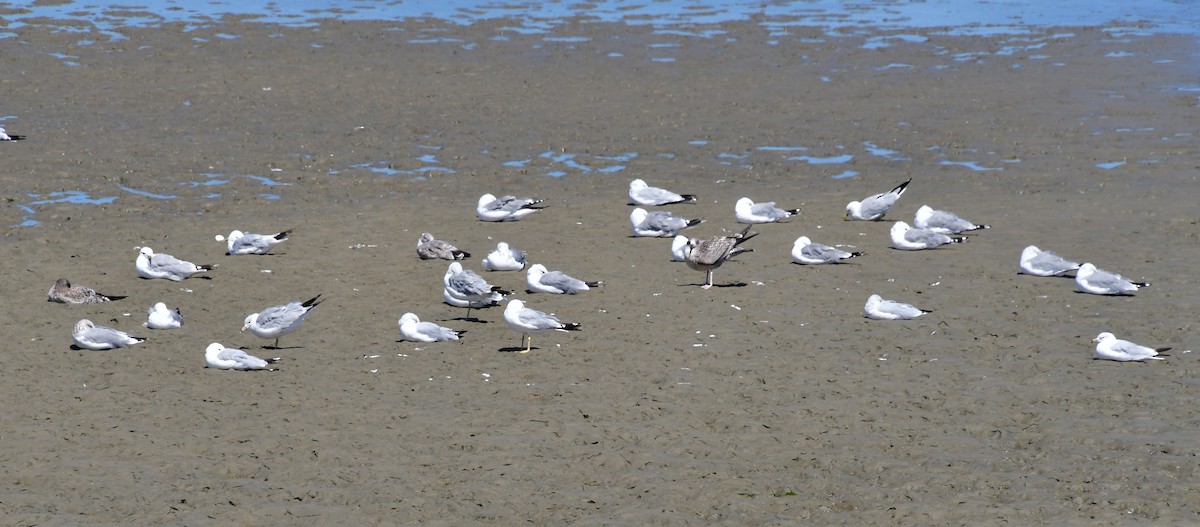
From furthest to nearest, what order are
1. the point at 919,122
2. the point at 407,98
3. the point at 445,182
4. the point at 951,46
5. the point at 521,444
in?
1. the point at 951,46
2. the point at 407,98
3. the point at 919,122
4. the point at 445,182
5. the point at 521,444

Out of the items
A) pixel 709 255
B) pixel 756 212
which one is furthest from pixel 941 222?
pixel 709 255

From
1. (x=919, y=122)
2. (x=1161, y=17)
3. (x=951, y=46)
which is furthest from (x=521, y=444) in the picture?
(x=1161, y=17)

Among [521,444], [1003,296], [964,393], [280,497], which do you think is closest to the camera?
[280,497]

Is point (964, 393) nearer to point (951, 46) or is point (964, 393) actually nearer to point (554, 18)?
point (951, 46)

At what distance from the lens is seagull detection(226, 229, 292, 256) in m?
17.0

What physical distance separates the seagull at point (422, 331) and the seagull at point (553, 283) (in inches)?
78.6

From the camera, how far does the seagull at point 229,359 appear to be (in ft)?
41.5

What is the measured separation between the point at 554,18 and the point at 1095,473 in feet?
98.4

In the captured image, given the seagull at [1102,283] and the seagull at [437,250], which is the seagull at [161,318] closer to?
the seagull at [437,250]

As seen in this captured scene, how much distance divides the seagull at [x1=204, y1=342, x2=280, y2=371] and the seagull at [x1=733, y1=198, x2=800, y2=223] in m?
8.08

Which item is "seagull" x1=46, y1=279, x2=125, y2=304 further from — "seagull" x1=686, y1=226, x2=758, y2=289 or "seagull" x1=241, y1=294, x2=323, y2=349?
"seagull" x1=686, y1=226, x2=758, y2=289

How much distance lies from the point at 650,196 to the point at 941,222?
420 cm

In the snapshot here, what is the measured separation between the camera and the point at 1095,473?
10.0 m

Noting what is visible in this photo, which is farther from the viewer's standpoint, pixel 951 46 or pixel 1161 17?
pixel 1161 17
